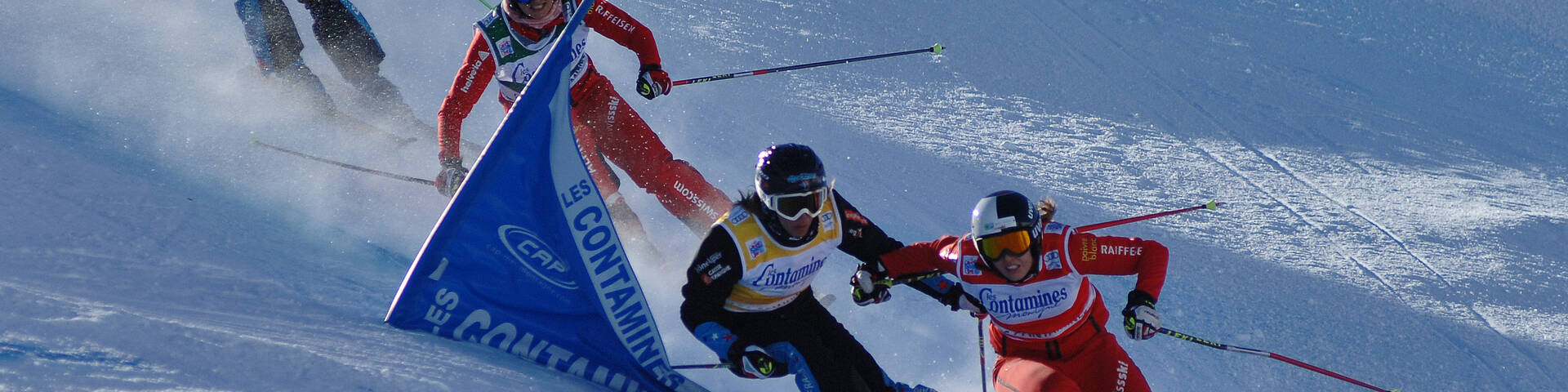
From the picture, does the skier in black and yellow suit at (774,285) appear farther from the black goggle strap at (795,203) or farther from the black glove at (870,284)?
the black glove at (870,284)

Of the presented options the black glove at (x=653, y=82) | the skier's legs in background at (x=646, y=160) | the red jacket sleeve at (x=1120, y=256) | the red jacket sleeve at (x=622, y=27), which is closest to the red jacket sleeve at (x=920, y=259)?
the red jacket sleeve at (x=1120, y=256)

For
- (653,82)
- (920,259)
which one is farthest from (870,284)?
(653,82)

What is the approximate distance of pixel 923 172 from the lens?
674 cm

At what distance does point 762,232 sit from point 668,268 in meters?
1.83

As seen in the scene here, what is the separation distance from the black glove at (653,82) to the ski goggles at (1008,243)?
199 centimetres

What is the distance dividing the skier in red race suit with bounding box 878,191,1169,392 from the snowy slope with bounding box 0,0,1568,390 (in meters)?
0.93

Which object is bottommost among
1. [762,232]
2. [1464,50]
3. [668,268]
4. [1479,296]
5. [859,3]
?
[1479,296]

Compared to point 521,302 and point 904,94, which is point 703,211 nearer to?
point 521,302

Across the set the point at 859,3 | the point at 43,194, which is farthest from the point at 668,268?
the point at 859,3

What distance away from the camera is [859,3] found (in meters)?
10.1

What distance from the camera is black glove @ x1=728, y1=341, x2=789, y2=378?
3193 mm

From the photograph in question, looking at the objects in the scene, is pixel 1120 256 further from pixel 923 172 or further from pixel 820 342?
pixel 923 172

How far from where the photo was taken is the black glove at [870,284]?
11.7 feet

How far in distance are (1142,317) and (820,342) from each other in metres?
1.04
